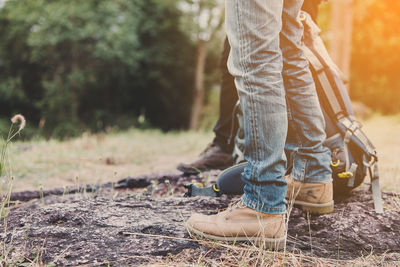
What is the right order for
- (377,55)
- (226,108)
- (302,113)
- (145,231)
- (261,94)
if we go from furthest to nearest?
(377,55) → (226,108) → (302,113) → (145,231) → (261,94)

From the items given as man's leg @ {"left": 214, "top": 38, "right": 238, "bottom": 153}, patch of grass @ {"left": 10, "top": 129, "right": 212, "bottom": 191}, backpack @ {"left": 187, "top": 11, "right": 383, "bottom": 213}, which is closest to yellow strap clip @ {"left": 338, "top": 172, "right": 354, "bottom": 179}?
backpack @ {"left": 187, "top": 11, "right": 383, "bottom": 213}

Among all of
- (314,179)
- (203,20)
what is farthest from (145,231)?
(203,20)

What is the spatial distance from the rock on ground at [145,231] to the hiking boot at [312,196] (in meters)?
0.05

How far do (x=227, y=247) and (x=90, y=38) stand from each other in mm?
16638

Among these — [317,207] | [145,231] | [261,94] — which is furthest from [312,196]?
[145,231]

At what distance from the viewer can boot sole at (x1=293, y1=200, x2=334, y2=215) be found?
2.06 metres

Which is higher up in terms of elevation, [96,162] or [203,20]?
[203,20]

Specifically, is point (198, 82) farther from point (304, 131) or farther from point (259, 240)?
point (259, 240)

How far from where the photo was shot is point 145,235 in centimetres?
171

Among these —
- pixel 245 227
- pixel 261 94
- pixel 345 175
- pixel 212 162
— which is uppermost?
pixel 261 94

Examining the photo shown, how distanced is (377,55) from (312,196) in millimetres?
21656

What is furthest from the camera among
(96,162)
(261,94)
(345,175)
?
(96,162)

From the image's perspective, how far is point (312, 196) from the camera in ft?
6.72

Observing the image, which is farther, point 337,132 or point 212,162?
point 212,162
